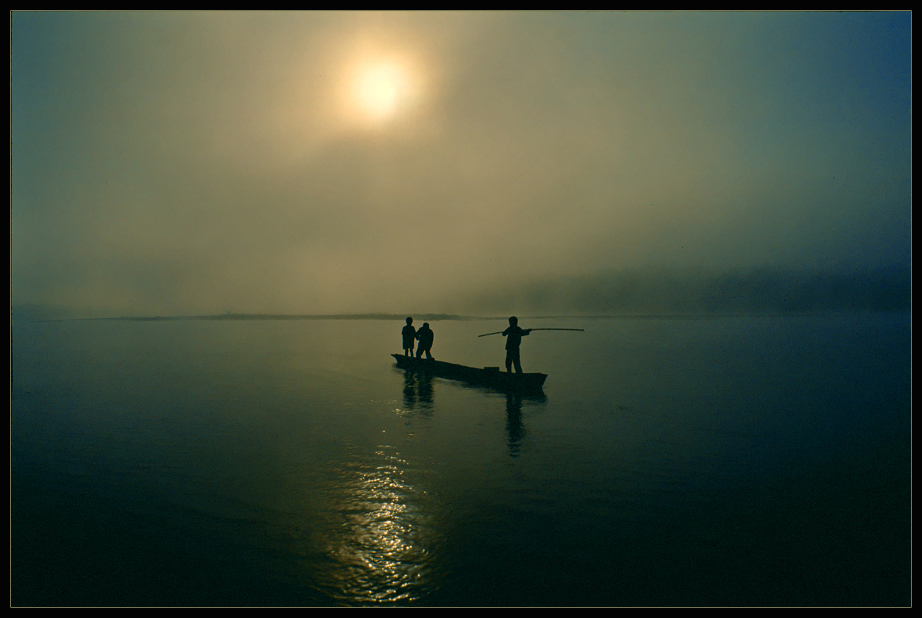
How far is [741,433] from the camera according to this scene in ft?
47.3

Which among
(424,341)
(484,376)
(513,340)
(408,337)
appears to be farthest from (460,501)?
(408,337)

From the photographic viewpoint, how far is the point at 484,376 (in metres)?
21.6

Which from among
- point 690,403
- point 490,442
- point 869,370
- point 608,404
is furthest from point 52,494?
point 869,370

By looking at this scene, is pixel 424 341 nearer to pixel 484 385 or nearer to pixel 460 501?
pixel 484 385

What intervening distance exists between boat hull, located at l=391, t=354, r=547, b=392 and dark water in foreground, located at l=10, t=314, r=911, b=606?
1.01 meters

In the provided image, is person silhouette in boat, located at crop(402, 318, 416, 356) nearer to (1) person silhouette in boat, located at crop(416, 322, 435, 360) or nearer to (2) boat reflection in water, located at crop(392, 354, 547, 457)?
(1) person silhouette in boat, located at crop(416, 322, 435, 360)

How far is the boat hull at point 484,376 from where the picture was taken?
2014 centimetres

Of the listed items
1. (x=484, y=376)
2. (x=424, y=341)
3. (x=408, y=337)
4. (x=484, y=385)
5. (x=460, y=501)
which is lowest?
(x=460, y=501)

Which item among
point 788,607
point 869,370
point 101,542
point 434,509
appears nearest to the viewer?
point 788,607

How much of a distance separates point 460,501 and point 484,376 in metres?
12.8

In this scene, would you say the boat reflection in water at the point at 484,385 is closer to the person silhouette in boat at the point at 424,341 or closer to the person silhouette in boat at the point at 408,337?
the person silhouette in boat at the point at 424,341

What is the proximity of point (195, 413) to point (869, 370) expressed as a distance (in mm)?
35963

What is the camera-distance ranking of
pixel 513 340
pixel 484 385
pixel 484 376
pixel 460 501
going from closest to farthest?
pixel 460 501, pixel 513 340, pixel 484 376, pixel 484 385
